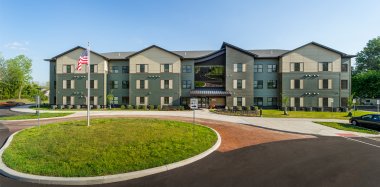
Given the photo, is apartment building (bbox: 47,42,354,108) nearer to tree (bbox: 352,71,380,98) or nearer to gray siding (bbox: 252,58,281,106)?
gray siding (bbox: 252,58,281,106)

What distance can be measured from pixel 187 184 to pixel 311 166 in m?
6.13

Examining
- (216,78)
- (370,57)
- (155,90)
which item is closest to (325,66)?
(216,78)

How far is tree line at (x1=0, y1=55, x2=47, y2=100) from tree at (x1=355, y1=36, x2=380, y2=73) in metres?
118

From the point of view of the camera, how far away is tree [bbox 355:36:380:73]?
59.5 meters

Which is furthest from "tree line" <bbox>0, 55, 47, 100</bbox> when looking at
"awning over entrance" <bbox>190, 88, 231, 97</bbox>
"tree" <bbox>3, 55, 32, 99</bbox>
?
"awning over entrance" <bbox>190, 88, 231, 97</bbox>

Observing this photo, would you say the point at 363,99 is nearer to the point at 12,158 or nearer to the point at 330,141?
the point at 330,141

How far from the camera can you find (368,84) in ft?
158

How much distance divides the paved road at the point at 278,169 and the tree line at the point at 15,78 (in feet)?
234

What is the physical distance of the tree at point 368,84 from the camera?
4672 centimetres

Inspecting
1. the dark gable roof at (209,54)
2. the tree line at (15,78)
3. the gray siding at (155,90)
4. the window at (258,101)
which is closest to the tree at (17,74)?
the tree line at (15,78)

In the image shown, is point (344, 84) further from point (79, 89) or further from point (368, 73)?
point (79, 89)

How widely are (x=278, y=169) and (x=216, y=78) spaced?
29.1 metres

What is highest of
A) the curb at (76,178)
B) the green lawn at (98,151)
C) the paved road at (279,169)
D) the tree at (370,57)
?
the tree at (370,57)

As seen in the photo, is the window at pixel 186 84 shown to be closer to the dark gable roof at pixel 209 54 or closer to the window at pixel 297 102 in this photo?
the dark gable roof at pixel 209 54
